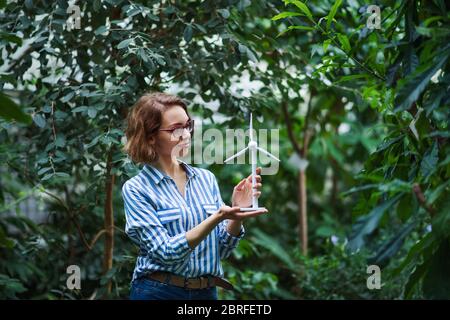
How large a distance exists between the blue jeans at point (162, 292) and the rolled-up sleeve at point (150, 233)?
0.43ft

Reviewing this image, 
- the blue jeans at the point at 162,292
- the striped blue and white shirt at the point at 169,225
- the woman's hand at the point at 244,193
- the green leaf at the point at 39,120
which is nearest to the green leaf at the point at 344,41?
the woman's hand at the point at 244,193

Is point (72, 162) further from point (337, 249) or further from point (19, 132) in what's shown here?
point (337, 249)

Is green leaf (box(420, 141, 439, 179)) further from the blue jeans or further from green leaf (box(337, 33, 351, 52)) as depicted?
the blue jeans

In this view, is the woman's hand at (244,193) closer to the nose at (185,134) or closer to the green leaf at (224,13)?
the nose at (185,134)

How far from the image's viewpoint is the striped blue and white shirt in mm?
2561

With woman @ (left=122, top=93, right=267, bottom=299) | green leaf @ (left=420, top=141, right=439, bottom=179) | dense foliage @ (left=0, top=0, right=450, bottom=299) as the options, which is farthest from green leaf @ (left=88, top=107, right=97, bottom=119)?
green leaf @ (left=420, top=141, right=439, bottom=179)

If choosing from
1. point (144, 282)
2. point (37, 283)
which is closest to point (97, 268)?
point (37, 283)

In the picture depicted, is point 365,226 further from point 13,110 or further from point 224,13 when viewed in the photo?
point 224,13

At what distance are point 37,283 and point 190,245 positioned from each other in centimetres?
272

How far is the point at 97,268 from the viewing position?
506 cm

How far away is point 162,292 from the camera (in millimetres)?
2650

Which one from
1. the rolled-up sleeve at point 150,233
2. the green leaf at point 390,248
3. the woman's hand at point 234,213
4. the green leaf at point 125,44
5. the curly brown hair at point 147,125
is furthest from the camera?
the green leaf at point 125,44

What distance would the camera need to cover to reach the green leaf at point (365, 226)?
2.02 meters

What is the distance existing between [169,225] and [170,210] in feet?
0.18
